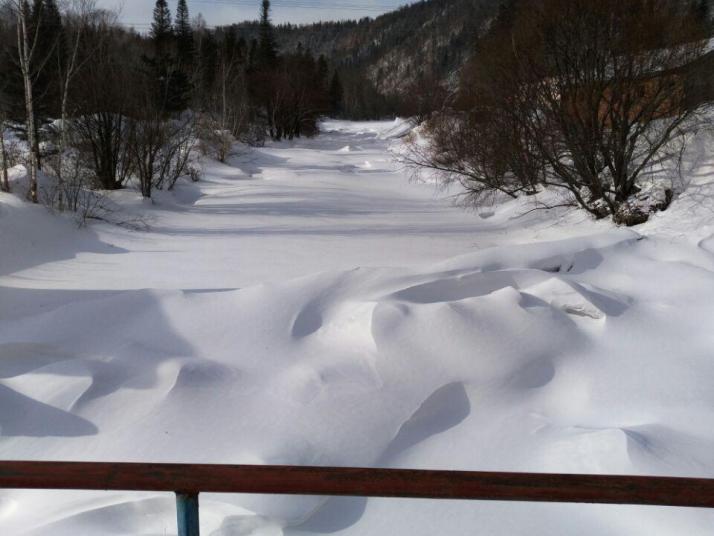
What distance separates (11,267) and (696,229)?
9098mm

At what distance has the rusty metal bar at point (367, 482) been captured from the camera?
1.19 meters

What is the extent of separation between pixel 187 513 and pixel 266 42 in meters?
62.3

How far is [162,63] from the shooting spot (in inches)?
1000

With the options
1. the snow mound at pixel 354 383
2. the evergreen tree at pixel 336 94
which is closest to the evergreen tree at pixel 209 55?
the evergreen tree at pixel 336 94

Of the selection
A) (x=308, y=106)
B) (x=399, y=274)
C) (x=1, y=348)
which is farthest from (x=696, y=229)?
(x=308, y=106)

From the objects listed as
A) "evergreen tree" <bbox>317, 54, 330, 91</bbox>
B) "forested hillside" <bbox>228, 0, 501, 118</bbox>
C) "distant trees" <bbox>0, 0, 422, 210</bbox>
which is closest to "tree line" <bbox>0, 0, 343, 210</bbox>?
"distant trees" <bbox>0, 0, 422, 210</bbox>

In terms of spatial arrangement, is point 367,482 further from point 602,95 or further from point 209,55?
point 209,55

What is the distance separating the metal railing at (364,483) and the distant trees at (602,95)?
935 centimetres

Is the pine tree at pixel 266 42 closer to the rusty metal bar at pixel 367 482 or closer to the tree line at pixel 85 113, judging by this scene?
the tree line at pixel 85 113

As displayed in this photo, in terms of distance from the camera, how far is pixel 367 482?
1.23 meters

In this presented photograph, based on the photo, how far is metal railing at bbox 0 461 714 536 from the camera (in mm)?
1193

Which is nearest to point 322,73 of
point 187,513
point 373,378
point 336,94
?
point 336,94

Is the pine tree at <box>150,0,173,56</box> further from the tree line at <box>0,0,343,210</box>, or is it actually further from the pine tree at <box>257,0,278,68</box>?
the tree line at <box>0,0,343,210</box>

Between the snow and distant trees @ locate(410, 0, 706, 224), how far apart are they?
336 cm
